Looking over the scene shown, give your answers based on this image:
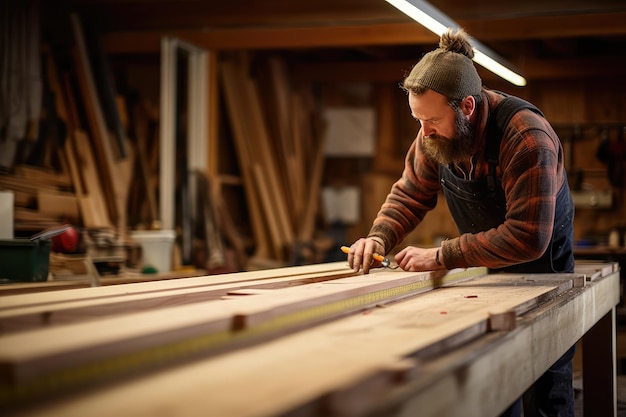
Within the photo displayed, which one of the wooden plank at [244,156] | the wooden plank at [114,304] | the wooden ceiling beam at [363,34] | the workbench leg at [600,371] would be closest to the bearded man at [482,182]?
the workbench leg at [600,371]

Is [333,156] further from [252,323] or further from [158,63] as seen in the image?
[252,323]

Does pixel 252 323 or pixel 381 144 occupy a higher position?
pixel 381 144

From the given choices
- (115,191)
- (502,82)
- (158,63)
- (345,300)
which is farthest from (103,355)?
(502,82)

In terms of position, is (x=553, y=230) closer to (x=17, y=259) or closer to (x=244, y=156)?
(x=17, y=259)

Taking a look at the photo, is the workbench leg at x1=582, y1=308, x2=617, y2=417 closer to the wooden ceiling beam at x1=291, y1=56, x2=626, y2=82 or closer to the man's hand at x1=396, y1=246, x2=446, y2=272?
the man's hand at x1=396, y1=246, x2=446, y2=272

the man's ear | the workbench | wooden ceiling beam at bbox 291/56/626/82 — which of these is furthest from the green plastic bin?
wooden ceiling beam at bbox 291/56/626/82

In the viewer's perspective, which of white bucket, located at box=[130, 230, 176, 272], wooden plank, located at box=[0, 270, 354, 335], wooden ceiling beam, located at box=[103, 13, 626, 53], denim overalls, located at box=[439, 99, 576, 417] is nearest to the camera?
wooden plank, located at box=[0, 270, 354, 335]

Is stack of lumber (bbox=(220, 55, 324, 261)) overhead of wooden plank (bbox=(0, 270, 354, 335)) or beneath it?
overhead

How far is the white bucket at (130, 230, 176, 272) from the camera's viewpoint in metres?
6.70

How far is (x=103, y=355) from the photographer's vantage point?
4.51 ft

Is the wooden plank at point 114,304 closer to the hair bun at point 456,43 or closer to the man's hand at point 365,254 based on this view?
the man's hand at point 365,254

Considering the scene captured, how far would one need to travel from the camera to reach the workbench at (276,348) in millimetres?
1225

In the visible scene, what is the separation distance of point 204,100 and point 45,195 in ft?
8.10

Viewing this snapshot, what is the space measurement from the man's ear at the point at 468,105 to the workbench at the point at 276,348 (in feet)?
2.78
